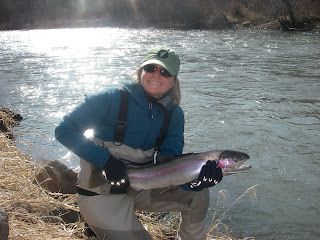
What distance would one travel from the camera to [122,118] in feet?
12.6

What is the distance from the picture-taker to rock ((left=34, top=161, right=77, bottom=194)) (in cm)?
535

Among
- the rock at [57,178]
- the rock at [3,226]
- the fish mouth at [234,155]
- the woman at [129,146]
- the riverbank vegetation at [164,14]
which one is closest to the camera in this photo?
the rock at [3,226]

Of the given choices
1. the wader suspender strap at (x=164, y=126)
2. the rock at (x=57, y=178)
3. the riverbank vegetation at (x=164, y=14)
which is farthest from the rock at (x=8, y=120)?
the riverbank vegetation at (x=164, y=14)

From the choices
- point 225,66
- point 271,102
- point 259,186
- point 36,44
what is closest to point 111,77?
point 225,66

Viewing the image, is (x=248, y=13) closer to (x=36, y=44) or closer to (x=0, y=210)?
(x=36, y=44)

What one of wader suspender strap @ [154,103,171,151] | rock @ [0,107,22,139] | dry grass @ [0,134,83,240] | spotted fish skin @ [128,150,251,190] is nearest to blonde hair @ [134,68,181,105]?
wader suspender strap @ [154,103,171,151]

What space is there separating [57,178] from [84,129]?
1.76m

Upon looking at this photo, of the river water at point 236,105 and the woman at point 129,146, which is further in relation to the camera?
the river water at point 236,105

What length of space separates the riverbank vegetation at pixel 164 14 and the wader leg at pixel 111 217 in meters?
28.4

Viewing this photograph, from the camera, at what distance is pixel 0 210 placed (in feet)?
10.4

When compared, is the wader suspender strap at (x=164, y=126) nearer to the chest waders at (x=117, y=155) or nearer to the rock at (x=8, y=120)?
the chest waders at (x=117, y=155)

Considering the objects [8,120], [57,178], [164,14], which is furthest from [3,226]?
[164,14]

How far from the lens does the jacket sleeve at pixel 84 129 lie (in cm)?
370

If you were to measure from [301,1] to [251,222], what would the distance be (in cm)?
3299
